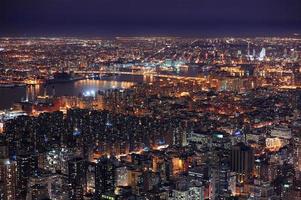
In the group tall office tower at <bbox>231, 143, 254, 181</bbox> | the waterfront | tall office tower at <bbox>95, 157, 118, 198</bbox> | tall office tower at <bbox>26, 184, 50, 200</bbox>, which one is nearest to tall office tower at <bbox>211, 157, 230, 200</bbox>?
tall office tower at <bbox>231, 143, 254, 181</bbox>

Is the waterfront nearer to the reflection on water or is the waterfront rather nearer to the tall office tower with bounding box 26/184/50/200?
the reflection on water

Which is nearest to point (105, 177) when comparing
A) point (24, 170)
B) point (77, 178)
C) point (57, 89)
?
point (77, 178)

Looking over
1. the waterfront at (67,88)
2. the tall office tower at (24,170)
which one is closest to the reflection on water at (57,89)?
the waterfront at (67,88)

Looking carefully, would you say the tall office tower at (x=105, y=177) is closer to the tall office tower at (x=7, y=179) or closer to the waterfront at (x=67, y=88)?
the tall office tower at (x=7, y=179)

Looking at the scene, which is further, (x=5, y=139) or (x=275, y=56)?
(x=275, y=56)

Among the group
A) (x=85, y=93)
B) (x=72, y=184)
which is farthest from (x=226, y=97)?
(x=72, y=184)

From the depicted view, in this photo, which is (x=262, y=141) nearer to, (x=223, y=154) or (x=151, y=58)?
(x=223, y=154)

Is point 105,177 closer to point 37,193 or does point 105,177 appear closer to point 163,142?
point 37,193

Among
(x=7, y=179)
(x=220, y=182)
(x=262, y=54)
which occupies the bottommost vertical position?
(x=220, y=182)
